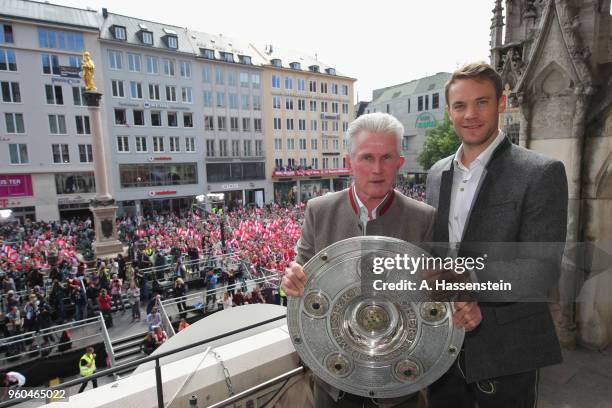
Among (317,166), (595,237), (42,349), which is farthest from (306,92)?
(595,237)

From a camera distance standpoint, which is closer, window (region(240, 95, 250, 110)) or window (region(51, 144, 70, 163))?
window (region(51, 144, 70, 163))

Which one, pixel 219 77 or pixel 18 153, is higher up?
pixel 219 77

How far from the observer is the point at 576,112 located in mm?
4859

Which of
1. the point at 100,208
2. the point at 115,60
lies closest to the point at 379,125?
the point at 100,208

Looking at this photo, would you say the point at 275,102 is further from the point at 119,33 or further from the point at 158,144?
the point at 119,33

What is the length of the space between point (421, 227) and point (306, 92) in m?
47.3

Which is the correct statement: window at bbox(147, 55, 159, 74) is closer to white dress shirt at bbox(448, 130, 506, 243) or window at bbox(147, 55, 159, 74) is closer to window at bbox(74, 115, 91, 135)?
window at bbox(74, 115, 91, 135)

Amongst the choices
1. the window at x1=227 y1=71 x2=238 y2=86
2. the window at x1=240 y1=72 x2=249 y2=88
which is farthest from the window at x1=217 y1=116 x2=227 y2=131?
the window at x1=240 y1=72 x2=249 y2=88

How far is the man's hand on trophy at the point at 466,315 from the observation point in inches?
60.5

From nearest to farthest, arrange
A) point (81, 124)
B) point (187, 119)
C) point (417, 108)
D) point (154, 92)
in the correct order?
1. point (81, 124)
2. point (154, 92)
3. point (187, 119)
4. point (417, 108)

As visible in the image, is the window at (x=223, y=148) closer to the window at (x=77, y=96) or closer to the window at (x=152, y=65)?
the window at (x=152, y=65)

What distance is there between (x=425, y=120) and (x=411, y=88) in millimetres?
6385

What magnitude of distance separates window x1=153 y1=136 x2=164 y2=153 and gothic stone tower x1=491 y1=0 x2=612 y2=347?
121ft

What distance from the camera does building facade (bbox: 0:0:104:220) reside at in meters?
30.8
